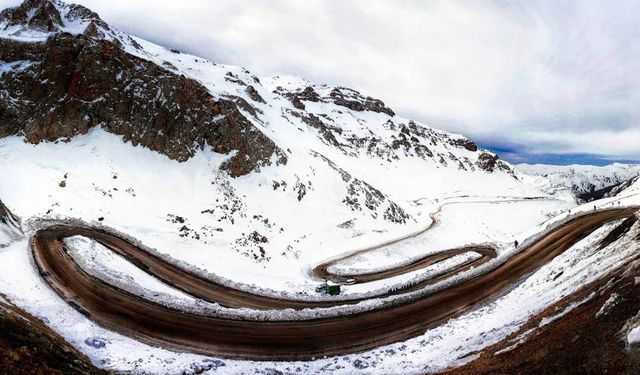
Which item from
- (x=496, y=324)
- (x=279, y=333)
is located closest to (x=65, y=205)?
(x=279, y=333)

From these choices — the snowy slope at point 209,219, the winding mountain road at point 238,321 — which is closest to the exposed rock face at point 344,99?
the snowy slope at point 209,219

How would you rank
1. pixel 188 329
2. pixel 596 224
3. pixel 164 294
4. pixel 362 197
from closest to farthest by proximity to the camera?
pixel 188 329, pixel 164 294, pixel 596 224, pixel 362 197

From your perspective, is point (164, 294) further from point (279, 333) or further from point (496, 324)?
point (496, 324)

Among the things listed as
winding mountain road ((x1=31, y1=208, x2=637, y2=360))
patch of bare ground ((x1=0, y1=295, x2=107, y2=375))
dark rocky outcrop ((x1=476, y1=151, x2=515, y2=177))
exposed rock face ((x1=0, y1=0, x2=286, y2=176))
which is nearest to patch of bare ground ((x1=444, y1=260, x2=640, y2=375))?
winding mountain road ((x1=31, y1=208, x2=637, y2=360))

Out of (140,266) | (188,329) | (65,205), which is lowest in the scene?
(188,329)

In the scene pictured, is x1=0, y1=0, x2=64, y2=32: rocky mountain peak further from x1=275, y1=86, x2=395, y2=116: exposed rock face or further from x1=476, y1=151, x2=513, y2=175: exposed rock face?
x1=476, y1=151, x2=513, y2=175: exposed rock face

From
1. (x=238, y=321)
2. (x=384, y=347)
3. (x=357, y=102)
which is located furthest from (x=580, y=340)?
(x=357, y=102)

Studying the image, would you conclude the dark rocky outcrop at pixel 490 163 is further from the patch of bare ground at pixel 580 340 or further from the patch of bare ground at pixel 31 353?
the patch of bare ground at pixel 31 353

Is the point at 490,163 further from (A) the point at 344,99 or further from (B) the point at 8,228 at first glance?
(B) the point at 8,228
